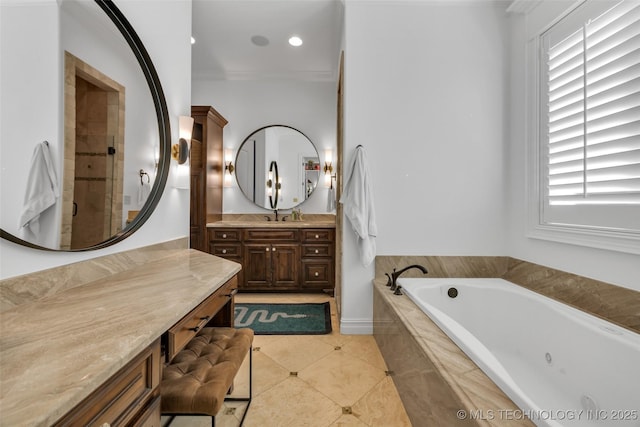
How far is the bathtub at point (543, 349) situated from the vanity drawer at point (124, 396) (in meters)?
1.10

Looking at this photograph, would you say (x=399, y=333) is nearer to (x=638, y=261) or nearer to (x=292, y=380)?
(x=292, y=380)

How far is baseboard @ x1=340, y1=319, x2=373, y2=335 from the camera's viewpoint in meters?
2.47

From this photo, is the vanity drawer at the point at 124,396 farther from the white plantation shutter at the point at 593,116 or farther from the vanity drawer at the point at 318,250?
the vanity drawer at the point at 318,250

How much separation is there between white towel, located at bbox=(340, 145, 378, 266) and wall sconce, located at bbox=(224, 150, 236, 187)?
2324 mm

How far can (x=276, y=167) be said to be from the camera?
412cm

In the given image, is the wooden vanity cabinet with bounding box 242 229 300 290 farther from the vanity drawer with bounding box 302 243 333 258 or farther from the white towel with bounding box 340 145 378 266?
the white towel with bounding box 340 145 378 266

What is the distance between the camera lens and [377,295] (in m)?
2.27

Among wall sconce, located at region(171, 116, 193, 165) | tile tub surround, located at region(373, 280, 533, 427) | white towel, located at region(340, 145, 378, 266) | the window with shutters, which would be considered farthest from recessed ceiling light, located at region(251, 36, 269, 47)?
tile tub surround, located at region(373, 280, 533, 427)

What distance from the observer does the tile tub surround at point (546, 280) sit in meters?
1.49

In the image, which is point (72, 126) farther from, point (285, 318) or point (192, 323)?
point (285, 318)

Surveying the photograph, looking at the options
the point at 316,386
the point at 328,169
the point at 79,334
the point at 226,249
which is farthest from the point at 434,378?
the point at 328,169

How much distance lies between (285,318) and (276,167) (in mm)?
2143

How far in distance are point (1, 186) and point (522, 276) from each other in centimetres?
292

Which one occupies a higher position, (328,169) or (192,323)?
(328,169)
